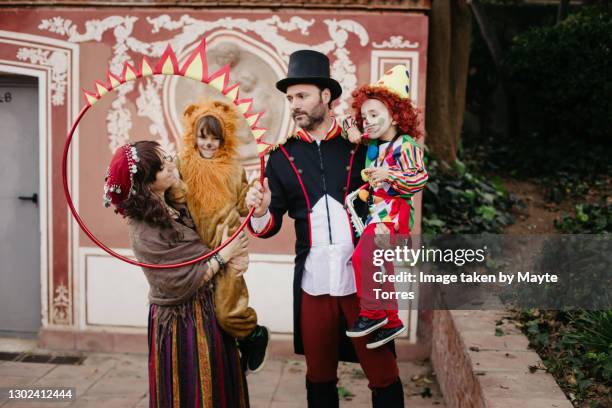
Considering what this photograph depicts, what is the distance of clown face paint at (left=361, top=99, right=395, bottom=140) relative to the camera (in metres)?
2.89

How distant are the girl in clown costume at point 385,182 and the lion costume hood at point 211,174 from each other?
1.98ft

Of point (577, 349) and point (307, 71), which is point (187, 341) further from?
point (577, 349)

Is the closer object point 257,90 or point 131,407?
point 131,407

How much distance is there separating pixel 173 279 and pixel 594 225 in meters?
4.24

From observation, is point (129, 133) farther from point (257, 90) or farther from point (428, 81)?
point (428, 81)

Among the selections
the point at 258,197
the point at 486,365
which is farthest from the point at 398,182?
the point at 486,365

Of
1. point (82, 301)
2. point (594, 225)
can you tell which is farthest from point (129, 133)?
point (594, 225)

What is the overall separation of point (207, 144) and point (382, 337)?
1.21 m

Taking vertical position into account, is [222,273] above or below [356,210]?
below

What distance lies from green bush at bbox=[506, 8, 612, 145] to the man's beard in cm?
532

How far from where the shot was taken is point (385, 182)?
9.30 feet

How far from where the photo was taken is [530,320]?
4133mm

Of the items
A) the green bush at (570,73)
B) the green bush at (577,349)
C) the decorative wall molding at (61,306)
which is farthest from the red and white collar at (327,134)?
the green bush at (570,73)

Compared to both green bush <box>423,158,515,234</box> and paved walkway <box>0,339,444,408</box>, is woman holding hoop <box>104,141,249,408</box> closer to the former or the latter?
paved walkway <box>0,339,444,408</box>
